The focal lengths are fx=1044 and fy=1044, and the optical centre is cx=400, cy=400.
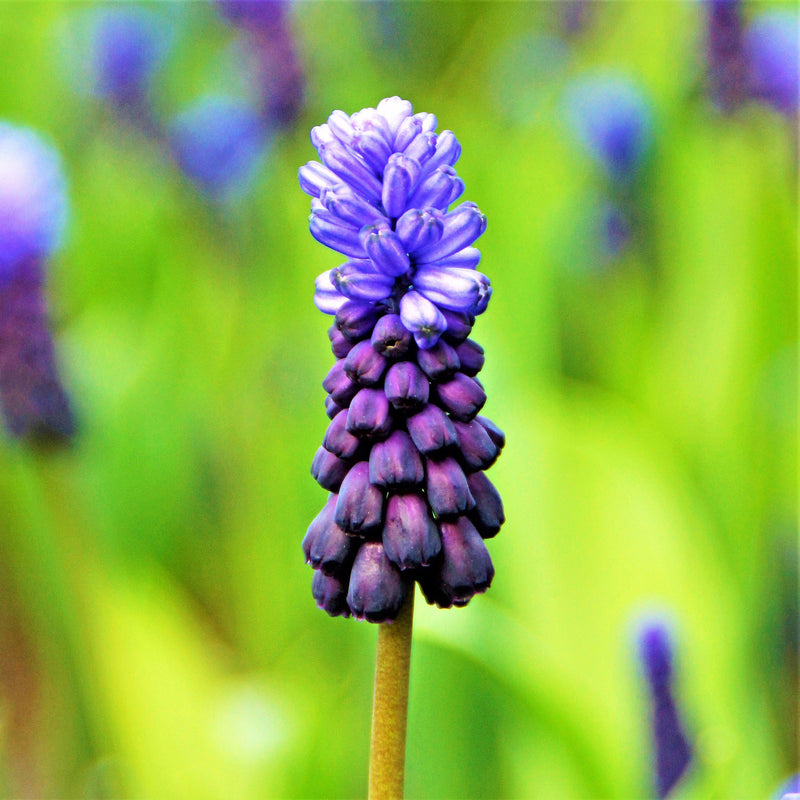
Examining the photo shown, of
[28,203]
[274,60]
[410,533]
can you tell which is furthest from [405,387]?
[274,60]

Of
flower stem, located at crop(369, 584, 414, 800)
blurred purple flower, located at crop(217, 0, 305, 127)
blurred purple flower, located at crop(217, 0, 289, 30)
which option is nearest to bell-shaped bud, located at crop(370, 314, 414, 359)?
flower stem, located at crop(369, 584, 414, 800)

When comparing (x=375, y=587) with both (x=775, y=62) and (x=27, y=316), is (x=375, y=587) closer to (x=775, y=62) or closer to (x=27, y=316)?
(x=27, y=316)

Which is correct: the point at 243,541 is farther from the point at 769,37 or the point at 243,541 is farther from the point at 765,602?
the point at 769,37

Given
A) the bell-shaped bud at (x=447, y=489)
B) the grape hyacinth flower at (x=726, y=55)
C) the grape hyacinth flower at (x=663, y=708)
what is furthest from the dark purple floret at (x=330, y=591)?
the grape hyacinth flower at (x=726, y=55)

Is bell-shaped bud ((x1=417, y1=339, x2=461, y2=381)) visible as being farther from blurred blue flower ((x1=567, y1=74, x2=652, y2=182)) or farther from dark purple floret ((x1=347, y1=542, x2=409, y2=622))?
blurred blue flower ((x1=567, y1=74, x2=652, y2=182))

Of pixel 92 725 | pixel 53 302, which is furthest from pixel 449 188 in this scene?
pixel 92 725

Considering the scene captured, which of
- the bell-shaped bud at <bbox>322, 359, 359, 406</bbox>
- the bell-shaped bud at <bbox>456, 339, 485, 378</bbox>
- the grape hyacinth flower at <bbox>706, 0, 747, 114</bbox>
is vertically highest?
the grape hyacinth flower at <bbox>706, 0, 747, 114</bbox>
